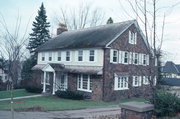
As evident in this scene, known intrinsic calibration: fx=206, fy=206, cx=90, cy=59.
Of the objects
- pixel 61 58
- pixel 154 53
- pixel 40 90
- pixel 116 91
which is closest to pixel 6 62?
pixel 154 53

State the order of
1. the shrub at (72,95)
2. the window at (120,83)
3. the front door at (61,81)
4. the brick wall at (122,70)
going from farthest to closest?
1. the front door at (61,81)
2. the window at (120,83)
3. the shrub at (72,95)
4. the brick wall at (122,70)

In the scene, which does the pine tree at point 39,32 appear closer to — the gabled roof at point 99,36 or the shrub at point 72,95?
the gabled roof at point 99,36

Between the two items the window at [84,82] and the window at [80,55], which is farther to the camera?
the window at [80,55]

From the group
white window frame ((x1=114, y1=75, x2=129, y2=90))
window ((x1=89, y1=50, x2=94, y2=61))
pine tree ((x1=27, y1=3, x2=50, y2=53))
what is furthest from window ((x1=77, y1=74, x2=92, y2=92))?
pine tree ((x1=27, y1=3, x2=50, y2=53))

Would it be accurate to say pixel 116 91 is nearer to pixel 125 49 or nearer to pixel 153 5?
pixel 125 49

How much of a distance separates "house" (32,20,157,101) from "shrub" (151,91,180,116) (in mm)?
10594

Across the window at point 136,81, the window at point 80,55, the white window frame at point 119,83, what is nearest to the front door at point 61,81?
the window at point 80,55

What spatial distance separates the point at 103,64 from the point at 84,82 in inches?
141

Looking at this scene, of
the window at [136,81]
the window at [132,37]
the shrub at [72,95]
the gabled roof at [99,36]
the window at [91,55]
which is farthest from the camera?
the window at [136,81]

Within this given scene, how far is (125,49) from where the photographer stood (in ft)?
82.2

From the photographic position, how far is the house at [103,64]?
74.2 ft

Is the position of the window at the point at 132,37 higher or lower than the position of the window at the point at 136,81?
higher

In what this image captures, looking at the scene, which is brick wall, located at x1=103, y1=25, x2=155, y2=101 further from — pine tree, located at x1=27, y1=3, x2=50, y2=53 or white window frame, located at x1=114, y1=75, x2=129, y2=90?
pine tree, located at x1=27, y1=3, x2=50, y2=53

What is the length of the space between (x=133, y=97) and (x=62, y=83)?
31.7 feet
